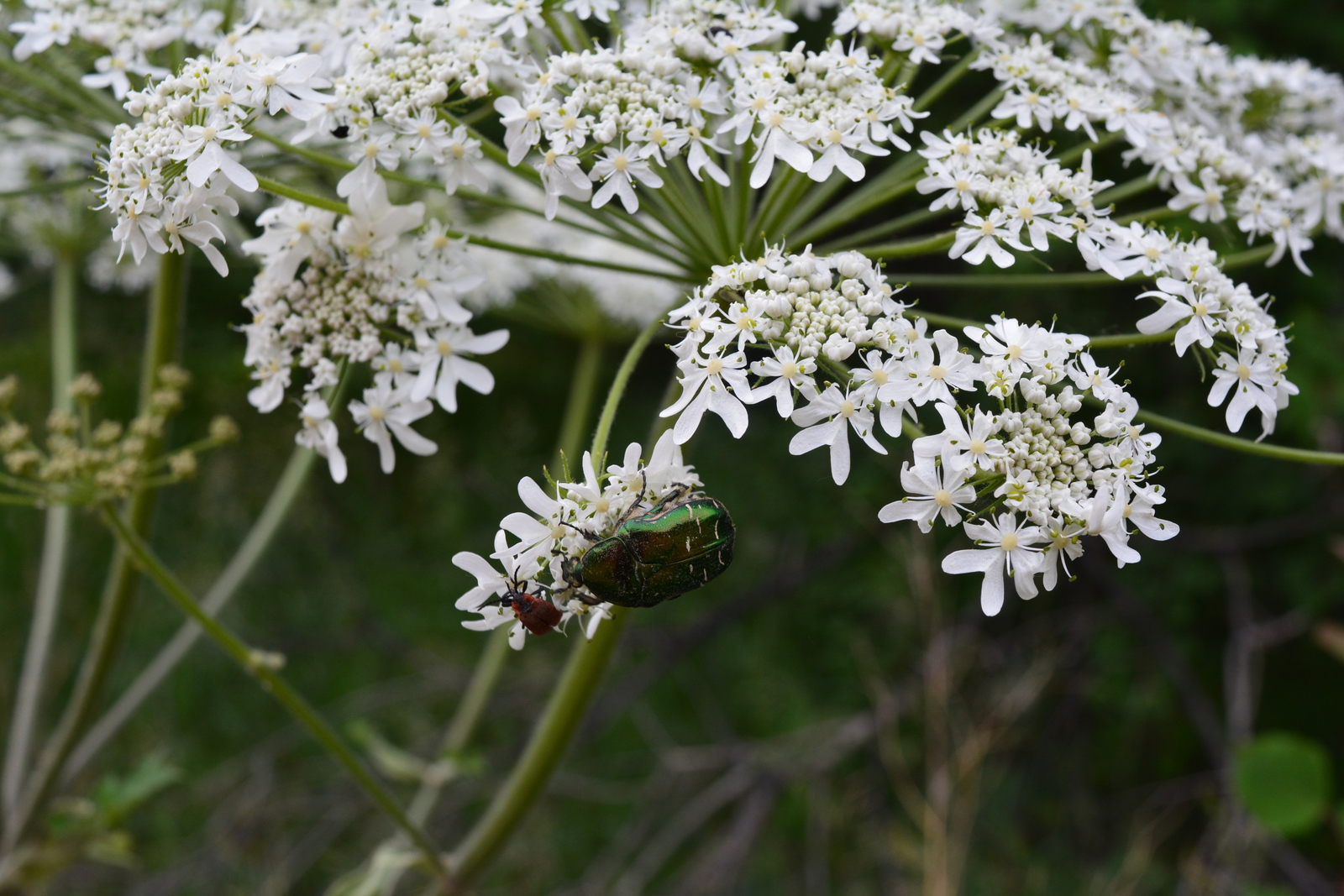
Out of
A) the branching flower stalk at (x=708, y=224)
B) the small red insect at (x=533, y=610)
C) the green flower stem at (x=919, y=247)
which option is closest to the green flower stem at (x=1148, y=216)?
the branching flower stalk at (x=708, y=224)

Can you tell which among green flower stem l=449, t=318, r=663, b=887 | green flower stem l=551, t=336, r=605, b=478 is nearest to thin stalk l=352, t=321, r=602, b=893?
green flower stem l=551, t=336, r=605, b=478

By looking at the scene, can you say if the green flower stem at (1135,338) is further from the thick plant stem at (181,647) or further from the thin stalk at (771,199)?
the thick plant stem at (181,647)

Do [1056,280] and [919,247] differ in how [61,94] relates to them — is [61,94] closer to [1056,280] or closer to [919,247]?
[919,247]

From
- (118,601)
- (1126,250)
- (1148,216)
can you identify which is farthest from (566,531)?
(118,601)

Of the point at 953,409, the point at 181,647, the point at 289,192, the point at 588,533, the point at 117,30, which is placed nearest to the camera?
the point at 953,409

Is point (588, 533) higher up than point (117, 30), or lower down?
lower down

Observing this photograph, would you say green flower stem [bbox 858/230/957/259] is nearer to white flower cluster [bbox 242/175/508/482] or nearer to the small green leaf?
white flower cluster [bbox 242/175/508/482]
